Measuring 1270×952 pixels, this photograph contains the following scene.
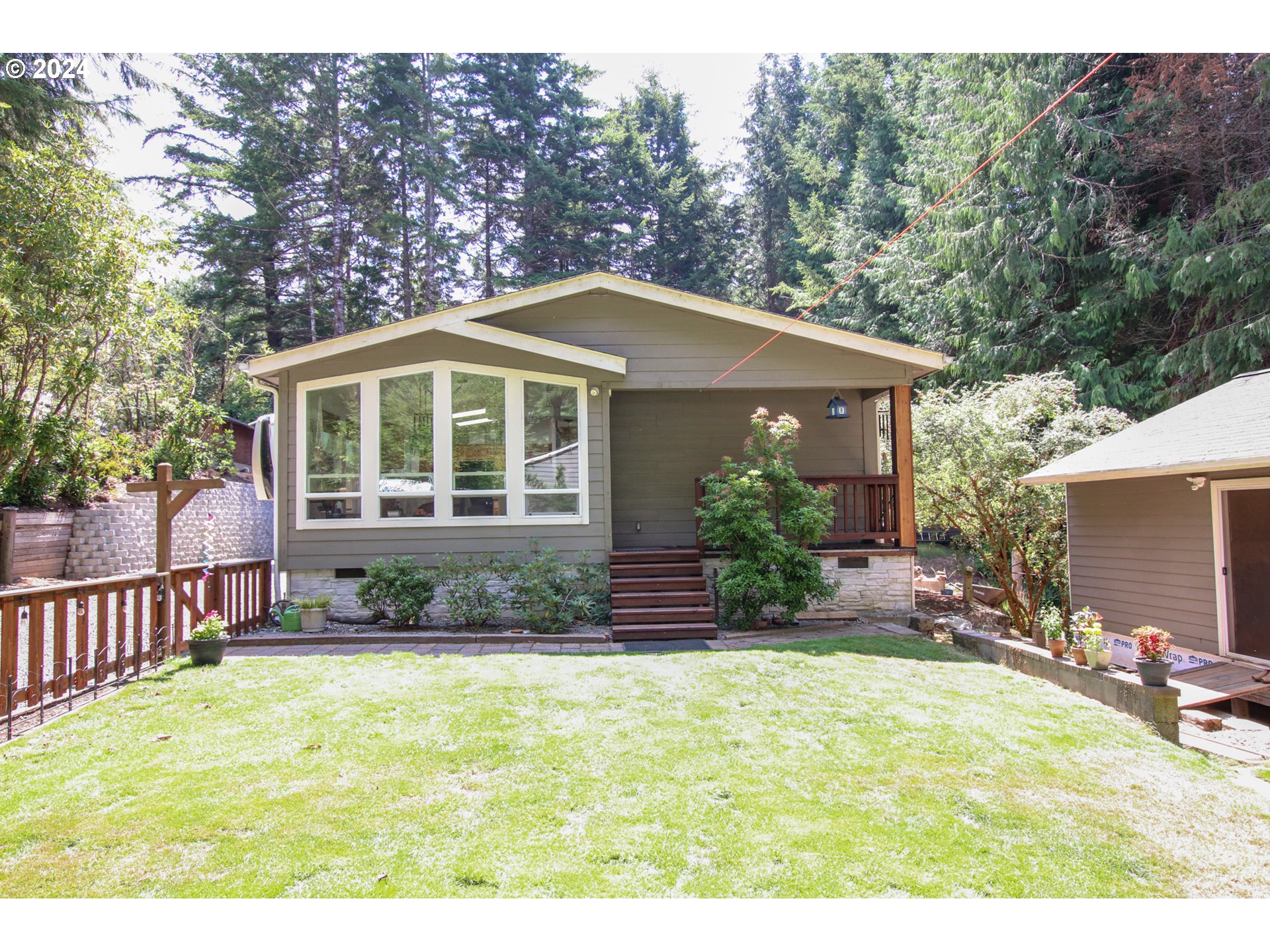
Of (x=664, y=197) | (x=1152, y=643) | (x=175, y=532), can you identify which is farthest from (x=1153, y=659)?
(x=664, y=197)

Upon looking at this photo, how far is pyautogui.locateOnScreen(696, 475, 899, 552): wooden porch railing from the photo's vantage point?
358 inches

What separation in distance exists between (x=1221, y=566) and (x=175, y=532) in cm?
1418

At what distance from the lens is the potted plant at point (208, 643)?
5613 mm

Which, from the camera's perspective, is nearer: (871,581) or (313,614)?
(313,614)

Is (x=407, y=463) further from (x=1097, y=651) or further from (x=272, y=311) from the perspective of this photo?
(x=272, y=311)

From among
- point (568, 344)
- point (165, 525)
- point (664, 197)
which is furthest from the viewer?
point (664, 197)

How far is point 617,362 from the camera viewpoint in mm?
8750

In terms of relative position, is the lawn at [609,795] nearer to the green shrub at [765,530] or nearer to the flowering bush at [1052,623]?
the flowering bush at [1052,623]

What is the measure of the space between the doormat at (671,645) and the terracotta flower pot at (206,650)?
3.44 meters

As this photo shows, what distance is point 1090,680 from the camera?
555cm

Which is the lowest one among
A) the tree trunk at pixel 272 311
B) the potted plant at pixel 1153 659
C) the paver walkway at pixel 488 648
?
the paver walkway at pixel 488 648

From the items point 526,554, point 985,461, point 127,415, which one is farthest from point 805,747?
point 127,415

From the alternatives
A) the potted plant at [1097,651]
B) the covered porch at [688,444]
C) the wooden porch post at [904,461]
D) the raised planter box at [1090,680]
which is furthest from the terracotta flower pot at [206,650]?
the wooden porch post at [904,461]
